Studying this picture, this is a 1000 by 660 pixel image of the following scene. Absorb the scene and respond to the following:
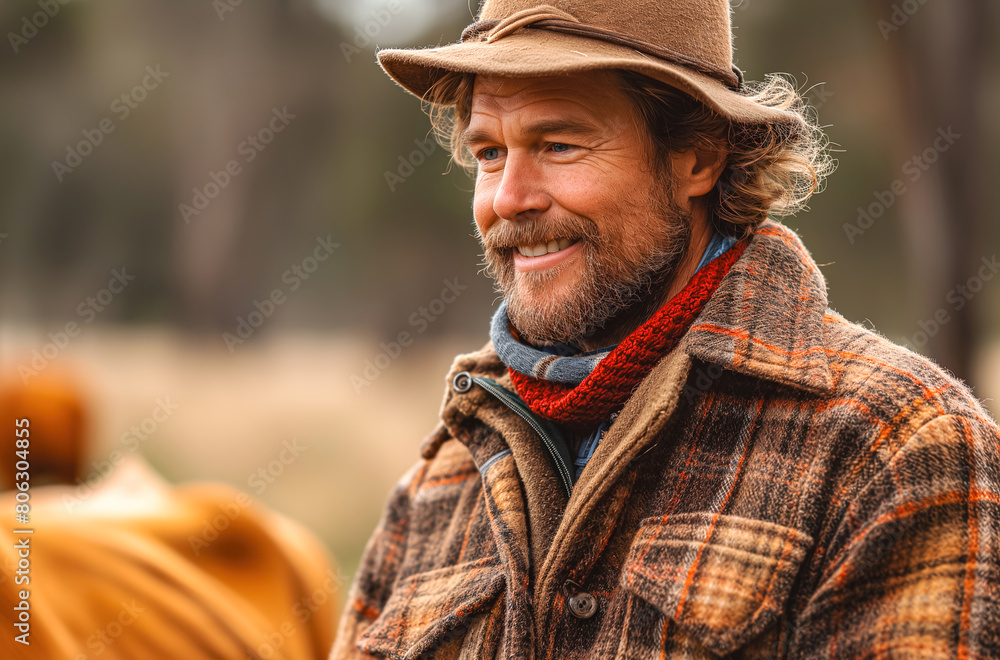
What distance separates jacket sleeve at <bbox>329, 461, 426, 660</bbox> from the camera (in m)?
2.29

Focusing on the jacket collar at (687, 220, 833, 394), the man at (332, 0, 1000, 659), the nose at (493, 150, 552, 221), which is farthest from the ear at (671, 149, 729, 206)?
the nose at (493, 150, 552, 221)

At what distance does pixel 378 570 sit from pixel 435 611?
42cm

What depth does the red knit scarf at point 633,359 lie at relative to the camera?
6.00 ft

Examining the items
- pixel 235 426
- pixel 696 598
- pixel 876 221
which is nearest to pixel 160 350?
pixel 235 426

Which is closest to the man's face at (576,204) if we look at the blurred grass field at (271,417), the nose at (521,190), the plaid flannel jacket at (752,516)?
the nose at (521,190)

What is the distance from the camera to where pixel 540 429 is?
1.99 metres

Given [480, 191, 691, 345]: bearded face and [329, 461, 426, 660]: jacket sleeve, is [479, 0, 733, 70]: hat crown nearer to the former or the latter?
[480, 191, 691, 345]: bearded face

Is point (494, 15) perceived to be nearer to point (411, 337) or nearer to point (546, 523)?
point (546, 523)

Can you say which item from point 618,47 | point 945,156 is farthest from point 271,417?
point 618,47

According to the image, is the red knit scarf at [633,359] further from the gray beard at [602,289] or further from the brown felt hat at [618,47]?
the brown felt hat at [618,47]

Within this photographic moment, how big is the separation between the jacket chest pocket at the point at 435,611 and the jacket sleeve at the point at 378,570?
189 millimetres

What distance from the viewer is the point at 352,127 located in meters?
13.2

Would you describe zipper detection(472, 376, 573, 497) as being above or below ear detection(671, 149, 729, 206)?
below

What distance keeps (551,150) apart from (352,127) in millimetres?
11787
